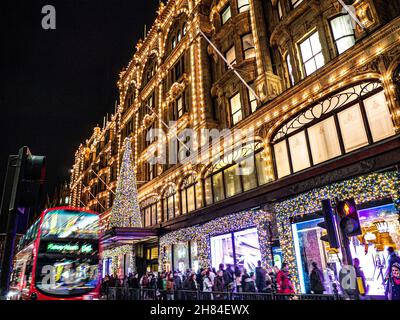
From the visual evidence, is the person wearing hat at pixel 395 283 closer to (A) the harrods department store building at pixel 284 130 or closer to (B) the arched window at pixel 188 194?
(A) the harrods department store building at pixel 284 130

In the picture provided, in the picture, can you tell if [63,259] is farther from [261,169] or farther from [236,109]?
[236,109]

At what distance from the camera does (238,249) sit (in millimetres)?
16516

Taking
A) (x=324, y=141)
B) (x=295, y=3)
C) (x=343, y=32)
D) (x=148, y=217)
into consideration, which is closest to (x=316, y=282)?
(x=324, y=141)

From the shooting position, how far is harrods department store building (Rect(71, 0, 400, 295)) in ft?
35.6

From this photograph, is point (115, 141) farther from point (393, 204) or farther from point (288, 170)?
point (393, 204)

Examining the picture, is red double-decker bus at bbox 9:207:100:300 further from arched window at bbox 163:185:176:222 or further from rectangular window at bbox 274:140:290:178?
arched window at bbox 163:185:176:222

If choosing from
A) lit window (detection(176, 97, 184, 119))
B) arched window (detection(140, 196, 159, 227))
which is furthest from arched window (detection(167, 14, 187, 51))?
arched window (detection(140, 196, 159, 227))

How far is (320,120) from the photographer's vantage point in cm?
1318

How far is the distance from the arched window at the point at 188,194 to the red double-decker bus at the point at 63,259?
8.94 metres

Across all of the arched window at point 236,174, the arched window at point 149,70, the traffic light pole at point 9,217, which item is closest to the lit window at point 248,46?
the arched window at point 236,174

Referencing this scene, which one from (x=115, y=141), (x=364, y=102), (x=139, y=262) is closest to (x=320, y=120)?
(x=364, y=102)

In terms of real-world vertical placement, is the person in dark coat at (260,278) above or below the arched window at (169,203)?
below

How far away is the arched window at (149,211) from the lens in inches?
1084

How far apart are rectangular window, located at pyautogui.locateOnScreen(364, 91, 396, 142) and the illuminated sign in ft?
39.6
